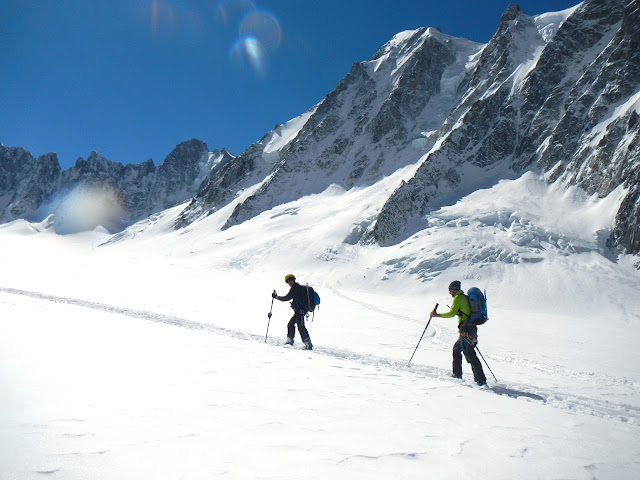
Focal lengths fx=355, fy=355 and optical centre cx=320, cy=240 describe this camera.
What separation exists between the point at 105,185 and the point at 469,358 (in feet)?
613

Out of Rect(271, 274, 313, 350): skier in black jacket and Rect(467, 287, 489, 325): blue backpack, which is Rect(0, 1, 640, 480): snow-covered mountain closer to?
Rect(271, 274, 313, 350): skier in black jacket

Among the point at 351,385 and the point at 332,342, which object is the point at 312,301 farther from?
the point at 351,385

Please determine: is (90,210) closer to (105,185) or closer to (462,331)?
(105,185)

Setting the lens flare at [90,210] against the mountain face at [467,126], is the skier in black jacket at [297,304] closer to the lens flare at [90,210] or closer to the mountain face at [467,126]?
the mountain face at [467,126]

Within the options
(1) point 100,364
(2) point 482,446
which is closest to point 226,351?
(1) point 100,364

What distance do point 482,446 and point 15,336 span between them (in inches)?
342

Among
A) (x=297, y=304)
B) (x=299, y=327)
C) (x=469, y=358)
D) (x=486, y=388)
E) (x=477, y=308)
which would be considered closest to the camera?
(x=486, y=388)

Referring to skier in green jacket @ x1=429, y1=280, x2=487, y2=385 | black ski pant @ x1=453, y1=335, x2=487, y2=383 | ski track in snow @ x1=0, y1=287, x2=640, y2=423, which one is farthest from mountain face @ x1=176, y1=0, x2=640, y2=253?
black ski pant @ x1=453, y1=335, x2=487, y2=383

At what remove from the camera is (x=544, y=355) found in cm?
1172

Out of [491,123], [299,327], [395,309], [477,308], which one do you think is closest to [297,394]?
[477,308]

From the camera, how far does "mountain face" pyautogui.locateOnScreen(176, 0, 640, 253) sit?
39.4 metres

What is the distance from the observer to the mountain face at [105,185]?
157m

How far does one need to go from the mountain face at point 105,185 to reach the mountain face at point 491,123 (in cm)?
8754

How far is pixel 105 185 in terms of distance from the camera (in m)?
162
